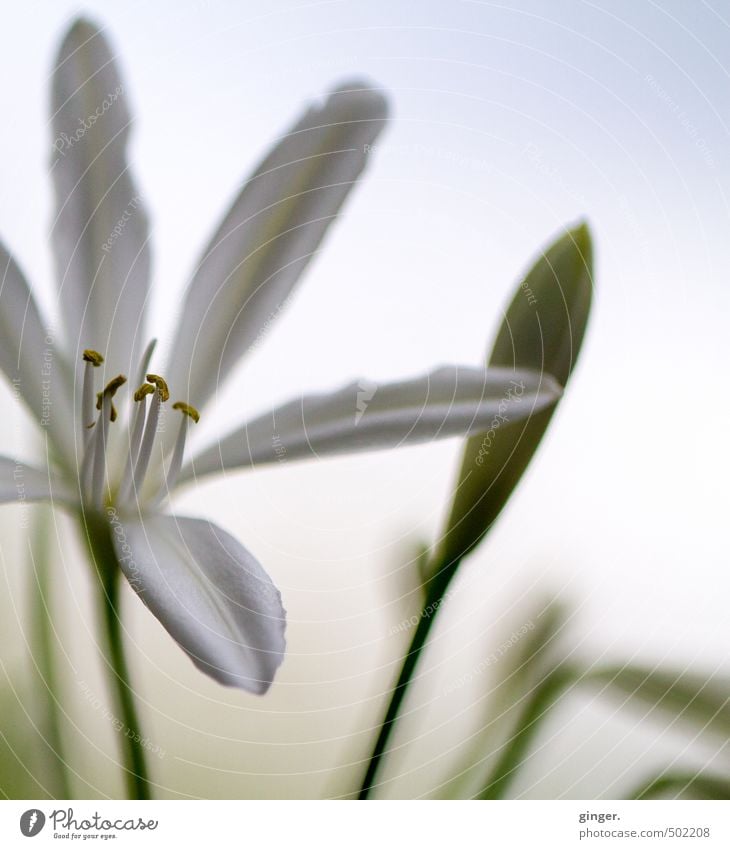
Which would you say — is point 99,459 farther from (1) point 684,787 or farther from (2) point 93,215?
(1) point 684,787

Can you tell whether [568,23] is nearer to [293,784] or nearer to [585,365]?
[585,365]

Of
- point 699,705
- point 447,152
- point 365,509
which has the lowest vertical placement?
point 699,705

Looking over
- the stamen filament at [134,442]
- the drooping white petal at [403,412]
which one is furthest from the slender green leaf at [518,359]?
the stamen filament at [134,442]

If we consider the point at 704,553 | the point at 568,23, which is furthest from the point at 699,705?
the point at 568,23

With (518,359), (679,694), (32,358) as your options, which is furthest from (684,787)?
(32,358)

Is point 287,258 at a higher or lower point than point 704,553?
higher

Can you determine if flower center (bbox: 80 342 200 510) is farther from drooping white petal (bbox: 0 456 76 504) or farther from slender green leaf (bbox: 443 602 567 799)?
slender green leaf (bbox: 443 602 567 799)
